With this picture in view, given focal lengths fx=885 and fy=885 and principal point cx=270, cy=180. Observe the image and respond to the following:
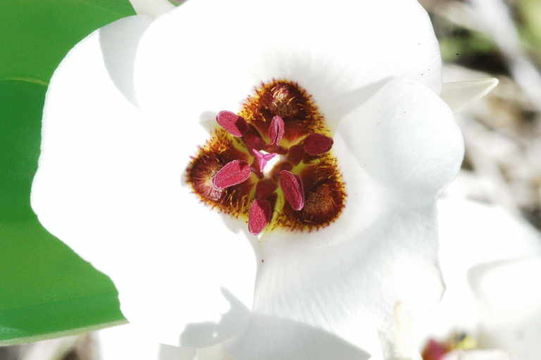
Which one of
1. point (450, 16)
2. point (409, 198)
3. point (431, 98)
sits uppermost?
point (431, 98)

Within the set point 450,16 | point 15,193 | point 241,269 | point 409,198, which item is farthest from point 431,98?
point 450,16

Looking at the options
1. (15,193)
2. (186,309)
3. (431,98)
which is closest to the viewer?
(431,98)

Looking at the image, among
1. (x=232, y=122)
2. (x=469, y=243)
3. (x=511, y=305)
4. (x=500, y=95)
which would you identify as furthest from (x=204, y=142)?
(x=500, y=95)

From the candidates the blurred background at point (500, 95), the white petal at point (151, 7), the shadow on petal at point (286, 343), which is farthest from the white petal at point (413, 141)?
the blurred background at point (500, 95)

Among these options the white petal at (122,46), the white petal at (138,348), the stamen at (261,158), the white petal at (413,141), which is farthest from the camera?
the white petal at (138,348)

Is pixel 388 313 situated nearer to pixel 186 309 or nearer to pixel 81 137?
pixel 186 309

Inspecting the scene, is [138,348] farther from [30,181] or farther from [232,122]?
[232,122]

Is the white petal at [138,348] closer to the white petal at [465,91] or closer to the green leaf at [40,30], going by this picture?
the green leaf at [40,30]

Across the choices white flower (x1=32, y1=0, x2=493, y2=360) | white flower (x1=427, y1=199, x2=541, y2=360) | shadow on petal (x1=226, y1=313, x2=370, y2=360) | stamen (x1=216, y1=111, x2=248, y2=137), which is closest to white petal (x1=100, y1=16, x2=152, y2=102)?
white flower (x1=32, y1=0, x2=493, y2=360)
